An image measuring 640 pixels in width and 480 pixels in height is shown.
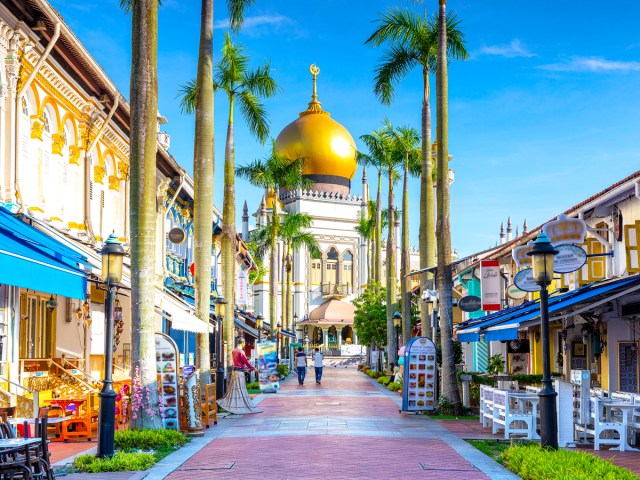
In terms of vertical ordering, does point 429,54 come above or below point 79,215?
above

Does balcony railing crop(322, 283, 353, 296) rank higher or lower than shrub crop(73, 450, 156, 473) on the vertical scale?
higher

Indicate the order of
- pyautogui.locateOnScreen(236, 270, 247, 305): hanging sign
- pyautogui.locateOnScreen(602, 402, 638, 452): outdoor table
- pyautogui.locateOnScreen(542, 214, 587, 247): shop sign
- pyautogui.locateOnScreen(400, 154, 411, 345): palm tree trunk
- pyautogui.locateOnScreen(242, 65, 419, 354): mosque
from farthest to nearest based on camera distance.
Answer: pyautogui.locateOnScreen(242, 65, 419, 354): mosque → pyautogui.locateOnScreen(236, 270, 247, 305): hanging sign → pyautogui.locateOnScreen(400, 154, 411, 345): palm tree trunk → pyautogui.locateOnScreen(542, 214, 587, 247): shop sign → pyautogui.locateOnScreen(602, 402, 638, 452): outdoor table

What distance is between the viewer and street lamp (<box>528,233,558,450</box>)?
1365 cm

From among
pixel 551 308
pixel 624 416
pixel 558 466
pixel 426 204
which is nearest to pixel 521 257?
pixel 551 308

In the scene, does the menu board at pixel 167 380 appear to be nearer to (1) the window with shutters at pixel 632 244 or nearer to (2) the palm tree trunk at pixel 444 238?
(2) the palm tree trunk at pixel 444 238

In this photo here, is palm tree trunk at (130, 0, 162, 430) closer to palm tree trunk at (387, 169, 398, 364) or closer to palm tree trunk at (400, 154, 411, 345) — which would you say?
palm tree trunk at (400, 154, 411, 345)

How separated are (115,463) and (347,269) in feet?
252

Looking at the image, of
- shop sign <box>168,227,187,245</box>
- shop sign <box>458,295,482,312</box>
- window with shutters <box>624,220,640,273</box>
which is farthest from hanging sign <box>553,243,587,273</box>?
shop sign <box>168,227,187,245</box>

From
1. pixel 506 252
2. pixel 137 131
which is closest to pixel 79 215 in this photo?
pixel 137 131

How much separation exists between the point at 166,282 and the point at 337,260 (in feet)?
184

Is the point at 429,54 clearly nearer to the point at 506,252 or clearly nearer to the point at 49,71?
the point at 506,252

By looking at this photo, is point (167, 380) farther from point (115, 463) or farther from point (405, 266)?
point (405, 266)

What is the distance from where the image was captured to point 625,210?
22.1 meters

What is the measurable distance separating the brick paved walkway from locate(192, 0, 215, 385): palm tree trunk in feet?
8.60
